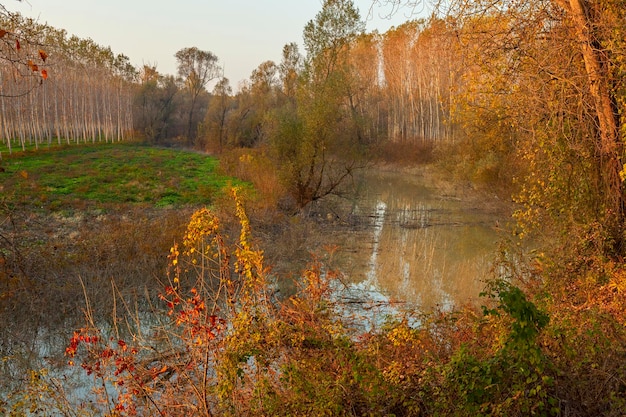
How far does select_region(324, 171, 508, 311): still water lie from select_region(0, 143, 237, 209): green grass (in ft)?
19.7

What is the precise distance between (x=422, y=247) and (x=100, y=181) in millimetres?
14091

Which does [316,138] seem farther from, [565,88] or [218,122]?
[218,122]

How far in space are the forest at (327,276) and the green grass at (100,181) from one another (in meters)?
0.24

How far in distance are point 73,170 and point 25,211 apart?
1028cm

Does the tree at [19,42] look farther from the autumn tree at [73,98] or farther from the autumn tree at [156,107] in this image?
the autumn tree at [156,107]

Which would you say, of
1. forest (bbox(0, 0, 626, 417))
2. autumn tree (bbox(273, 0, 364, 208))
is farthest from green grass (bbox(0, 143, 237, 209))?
autumn tree (bbox(273, 0, 364, 208))

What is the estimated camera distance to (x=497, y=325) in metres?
4.67

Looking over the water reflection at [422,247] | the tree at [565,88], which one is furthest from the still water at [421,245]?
the tree at [565,88]

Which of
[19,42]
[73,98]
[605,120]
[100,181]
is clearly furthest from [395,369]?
[73,98]

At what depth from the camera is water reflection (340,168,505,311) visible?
1082 cm

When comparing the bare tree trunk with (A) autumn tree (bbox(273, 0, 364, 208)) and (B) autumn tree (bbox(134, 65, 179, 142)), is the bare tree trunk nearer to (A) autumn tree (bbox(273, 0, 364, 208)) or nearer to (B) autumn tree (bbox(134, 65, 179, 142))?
(A) autumn tree (bbox(273, 0, 364, 208))

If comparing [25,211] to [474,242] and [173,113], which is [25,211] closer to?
Result: [474,242]

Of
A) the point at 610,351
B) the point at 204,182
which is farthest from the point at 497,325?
the point at 204,182

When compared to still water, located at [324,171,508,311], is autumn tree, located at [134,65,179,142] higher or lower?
higher
